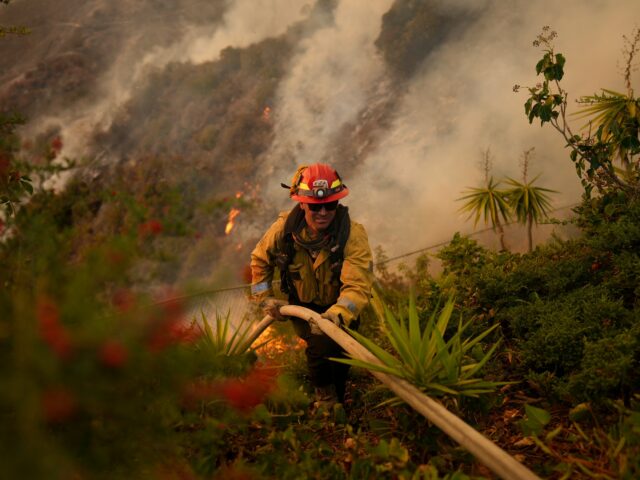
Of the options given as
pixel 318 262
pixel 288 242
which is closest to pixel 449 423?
pixel 318 262

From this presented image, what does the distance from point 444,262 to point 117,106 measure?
31644 millimetres

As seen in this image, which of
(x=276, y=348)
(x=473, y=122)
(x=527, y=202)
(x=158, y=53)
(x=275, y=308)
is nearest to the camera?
(x=275, y=308)

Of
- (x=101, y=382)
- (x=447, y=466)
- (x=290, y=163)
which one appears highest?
(x=290, y=163)

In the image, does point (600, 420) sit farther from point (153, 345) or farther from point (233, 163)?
point (233, 163)

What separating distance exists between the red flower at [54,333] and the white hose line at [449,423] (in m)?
1.74

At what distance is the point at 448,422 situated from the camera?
101 inches

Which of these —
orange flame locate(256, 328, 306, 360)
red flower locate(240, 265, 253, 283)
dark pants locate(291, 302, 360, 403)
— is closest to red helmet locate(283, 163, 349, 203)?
red flower locate(240, 265, 253, 283)

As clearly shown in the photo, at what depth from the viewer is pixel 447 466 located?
299cm

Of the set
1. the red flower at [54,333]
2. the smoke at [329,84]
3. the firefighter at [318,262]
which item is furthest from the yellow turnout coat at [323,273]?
the smoke at [329,84]

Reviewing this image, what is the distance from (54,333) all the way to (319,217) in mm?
2944

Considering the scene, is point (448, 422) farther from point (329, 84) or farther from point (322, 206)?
point (329, 84)

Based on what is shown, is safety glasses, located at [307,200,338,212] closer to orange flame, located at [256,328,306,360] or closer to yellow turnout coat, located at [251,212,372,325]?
yellow turnout coat, located at [251,212,372,325]

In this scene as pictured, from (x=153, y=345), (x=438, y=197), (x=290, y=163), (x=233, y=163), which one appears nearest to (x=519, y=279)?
(x=153, y=345)

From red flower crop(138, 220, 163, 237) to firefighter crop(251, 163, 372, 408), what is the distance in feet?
6.95
